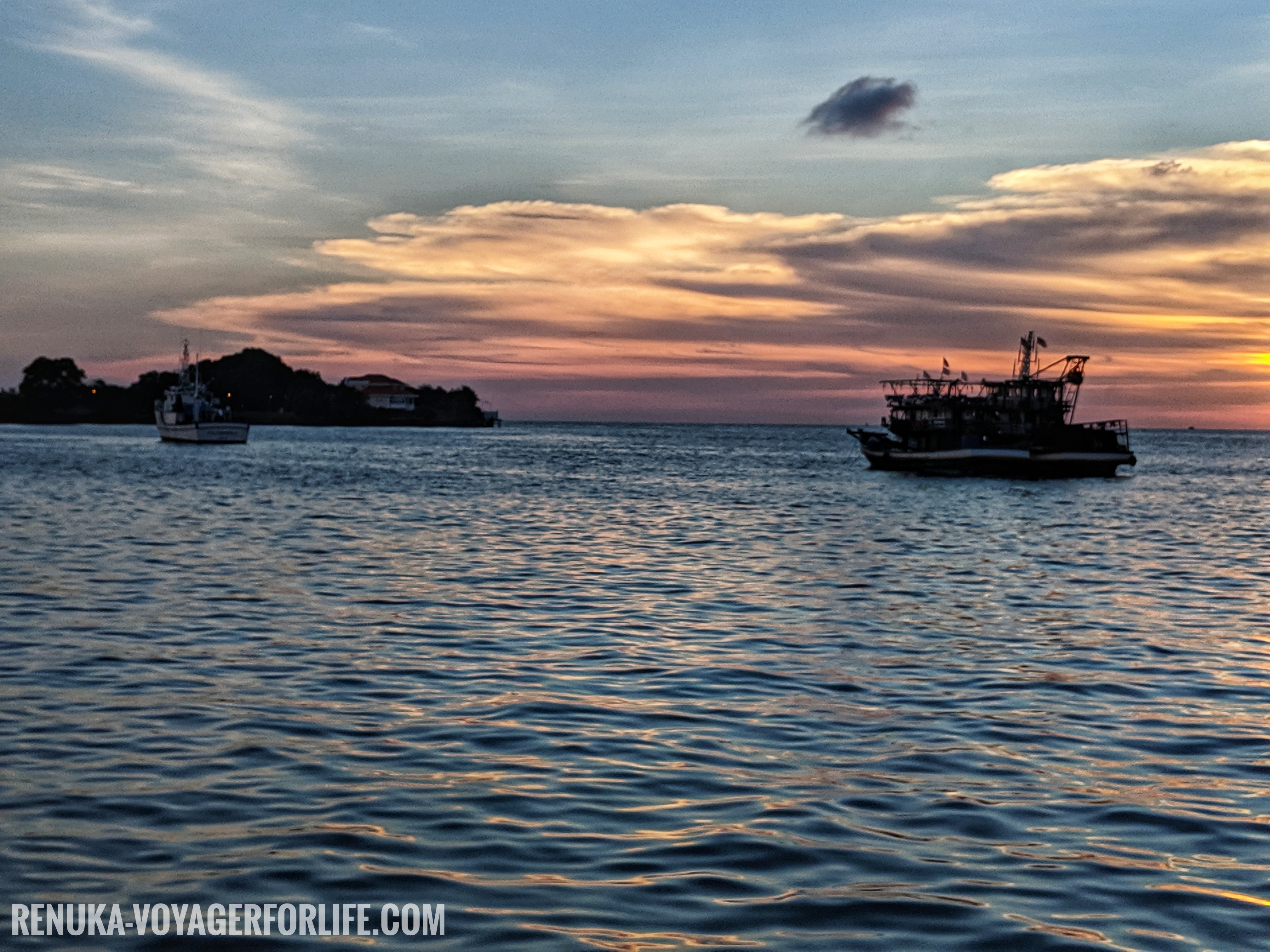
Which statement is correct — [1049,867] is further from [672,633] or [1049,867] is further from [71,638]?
[71,638]

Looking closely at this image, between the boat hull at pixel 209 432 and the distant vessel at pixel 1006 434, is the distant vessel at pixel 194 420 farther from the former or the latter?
the distant vessel at pixel 1006 434

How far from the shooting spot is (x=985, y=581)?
27531mm

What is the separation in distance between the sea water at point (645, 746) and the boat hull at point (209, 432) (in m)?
111

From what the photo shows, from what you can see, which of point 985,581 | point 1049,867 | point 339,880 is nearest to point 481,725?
point 339,880

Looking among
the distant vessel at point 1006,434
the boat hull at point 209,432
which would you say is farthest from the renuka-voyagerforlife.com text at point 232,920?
the boat hull at point 209,432

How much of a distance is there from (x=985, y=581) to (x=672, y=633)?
11.9 meters

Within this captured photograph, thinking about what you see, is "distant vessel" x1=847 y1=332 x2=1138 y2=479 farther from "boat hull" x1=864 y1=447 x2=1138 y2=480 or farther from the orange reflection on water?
the orange reflection on water

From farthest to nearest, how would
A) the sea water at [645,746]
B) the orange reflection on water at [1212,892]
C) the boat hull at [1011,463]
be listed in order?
1. the boat hull at [1011,463]
2. the orange reflection on water at [1212,892]
3. the sea water at [645,746]

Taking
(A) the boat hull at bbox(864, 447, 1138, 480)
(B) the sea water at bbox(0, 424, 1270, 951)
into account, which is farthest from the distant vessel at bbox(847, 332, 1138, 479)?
(B) the sea water at bbox(0, 424, 1270, 951)

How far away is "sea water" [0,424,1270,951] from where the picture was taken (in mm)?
7469

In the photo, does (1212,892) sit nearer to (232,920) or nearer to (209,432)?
(232,920)

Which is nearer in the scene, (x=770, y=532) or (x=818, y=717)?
(x=818, y=717)

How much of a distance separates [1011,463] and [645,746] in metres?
87.3

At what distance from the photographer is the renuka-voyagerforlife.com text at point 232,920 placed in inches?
271
